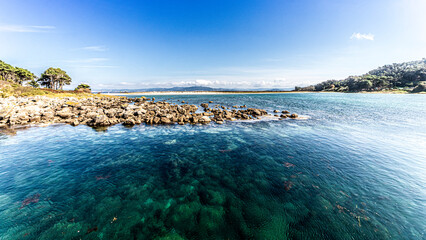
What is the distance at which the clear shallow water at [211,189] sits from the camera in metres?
7.31

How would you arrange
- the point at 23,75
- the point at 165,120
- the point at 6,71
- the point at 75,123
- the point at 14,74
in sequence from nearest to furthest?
the point at 75,123, the point at 165,120, the point at 6,71, the point at 14,74, the point at 23,75

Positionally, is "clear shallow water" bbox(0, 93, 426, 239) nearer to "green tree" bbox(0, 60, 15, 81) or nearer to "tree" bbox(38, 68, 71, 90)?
"green tree" bbox(0, 60, 15, 81)

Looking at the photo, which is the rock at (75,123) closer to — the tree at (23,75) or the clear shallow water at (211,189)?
the clear shallow water at (211,189)

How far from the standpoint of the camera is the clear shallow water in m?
7.31

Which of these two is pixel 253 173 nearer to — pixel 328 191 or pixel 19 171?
pixel 328 191

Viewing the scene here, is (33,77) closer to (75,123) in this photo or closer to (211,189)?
(75,123)

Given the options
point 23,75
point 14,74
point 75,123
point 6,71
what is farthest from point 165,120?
point 23,75

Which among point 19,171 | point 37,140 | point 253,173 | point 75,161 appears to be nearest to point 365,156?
point 253,173

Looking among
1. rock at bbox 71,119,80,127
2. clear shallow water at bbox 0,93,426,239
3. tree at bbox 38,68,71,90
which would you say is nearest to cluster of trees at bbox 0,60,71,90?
tree at bbox 38,68,71,90

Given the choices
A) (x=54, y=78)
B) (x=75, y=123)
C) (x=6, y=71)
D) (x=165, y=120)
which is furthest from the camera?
(x=54, y=78)

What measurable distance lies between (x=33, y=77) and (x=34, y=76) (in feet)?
6.32

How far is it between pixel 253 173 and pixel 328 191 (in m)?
5.48

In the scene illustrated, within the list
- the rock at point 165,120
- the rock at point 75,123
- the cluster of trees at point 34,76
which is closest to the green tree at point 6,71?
the cluster of trees at point 34,76

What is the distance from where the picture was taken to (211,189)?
10.4 metres
